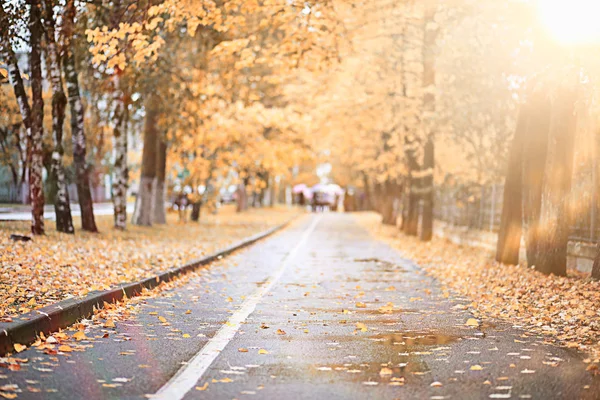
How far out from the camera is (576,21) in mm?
12555

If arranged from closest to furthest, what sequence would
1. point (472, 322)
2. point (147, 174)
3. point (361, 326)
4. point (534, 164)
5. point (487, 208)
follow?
point (361, 326) → point (472, 322) → point (534, 164) → point (487, 208) → point (147, 174)

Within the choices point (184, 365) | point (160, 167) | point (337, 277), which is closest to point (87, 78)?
point (160, 167)

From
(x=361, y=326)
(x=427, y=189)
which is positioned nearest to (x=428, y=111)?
(x=427, y=189)

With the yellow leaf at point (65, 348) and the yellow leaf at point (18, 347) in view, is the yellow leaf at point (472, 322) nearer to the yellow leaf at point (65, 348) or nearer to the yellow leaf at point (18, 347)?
the yellow leaf at point (65, 348)

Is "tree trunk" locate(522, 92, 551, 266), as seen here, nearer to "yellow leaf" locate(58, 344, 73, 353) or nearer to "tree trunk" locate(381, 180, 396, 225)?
"yellow leaf" locate(58, 344, 73, 353)

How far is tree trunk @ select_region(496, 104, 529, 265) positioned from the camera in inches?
725

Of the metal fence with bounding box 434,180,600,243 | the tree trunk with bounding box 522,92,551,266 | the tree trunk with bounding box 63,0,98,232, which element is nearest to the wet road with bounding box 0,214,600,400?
the tree trunk with bounding box 522,92,551,266

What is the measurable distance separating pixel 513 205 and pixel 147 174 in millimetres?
15076

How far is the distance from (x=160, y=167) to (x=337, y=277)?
1896 cm

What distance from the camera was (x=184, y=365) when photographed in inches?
283

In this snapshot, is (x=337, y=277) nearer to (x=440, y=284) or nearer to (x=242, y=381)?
(x=440, y=284)

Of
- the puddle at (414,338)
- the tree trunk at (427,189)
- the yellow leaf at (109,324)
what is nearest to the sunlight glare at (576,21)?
the puddle at (414,338)

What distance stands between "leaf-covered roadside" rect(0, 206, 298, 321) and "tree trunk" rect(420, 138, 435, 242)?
7.50 meters

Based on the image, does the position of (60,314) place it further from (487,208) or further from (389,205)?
(389,205)
